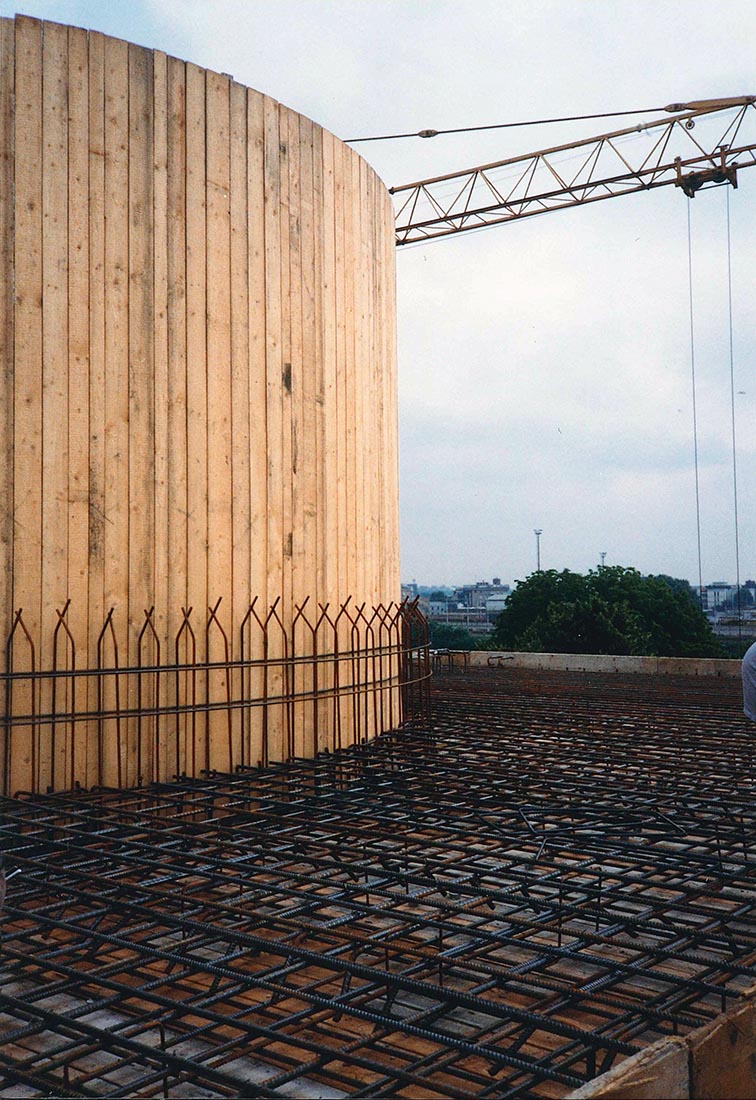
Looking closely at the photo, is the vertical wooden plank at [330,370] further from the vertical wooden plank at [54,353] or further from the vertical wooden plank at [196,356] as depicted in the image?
the vertical wooden plank at [54,353]

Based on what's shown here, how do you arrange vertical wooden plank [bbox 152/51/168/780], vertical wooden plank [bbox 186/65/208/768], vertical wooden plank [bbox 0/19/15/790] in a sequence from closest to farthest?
vertical wooden plank [bbox 0/19/15/790] → vertical wooden plank [bbox 152/51/168/780] → vertical wooden plank [bbox 186/65/208/768]

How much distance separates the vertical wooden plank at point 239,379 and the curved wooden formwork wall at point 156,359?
0.05ft

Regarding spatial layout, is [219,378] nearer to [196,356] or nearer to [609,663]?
[196,356]

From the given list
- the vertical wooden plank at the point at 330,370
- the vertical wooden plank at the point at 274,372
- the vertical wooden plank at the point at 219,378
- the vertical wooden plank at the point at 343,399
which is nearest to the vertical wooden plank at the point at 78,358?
the vertical wooden plank at the point at 219,378

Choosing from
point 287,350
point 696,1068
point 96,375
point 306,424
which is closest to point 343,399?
point 306,424

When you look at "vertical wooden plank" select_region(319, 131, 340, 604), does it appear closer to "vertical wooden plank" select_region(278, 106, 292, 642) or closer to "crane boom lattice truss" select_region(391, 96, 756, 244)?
"vertical wooden plank" select_region(278, 106, 292, 642)

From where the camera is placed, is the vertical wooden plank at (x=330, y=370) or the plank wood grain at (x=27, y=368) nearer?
the plank wood grain at (x=27, y=368)

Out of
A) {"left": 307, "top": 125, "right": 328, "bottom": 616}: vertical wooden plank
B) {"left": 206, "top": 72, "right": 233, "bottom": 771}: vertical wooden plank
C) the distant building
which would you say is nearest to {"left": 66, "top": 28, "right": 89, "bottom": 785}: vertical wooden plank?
{"left": 206, "top": 72, "right": 233, "bottom": 771}: vertical wooden plank

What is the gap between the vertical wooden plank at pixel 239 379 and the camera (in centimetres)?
699

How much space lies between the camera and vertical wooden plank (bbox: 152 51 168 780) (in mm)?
6586

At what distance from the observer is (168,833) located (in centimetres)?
509

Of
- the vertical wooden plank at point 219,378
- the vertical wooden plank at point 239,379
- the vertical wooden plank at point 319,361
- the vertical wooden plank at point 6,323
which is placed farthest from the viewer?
the vertical wooden plank at point 319,361

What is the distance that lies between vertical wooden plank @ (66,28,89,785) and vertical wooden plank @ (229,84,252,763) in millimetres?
1053

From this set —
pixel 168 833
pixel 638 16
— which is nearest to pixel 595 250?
pixel 638 16
